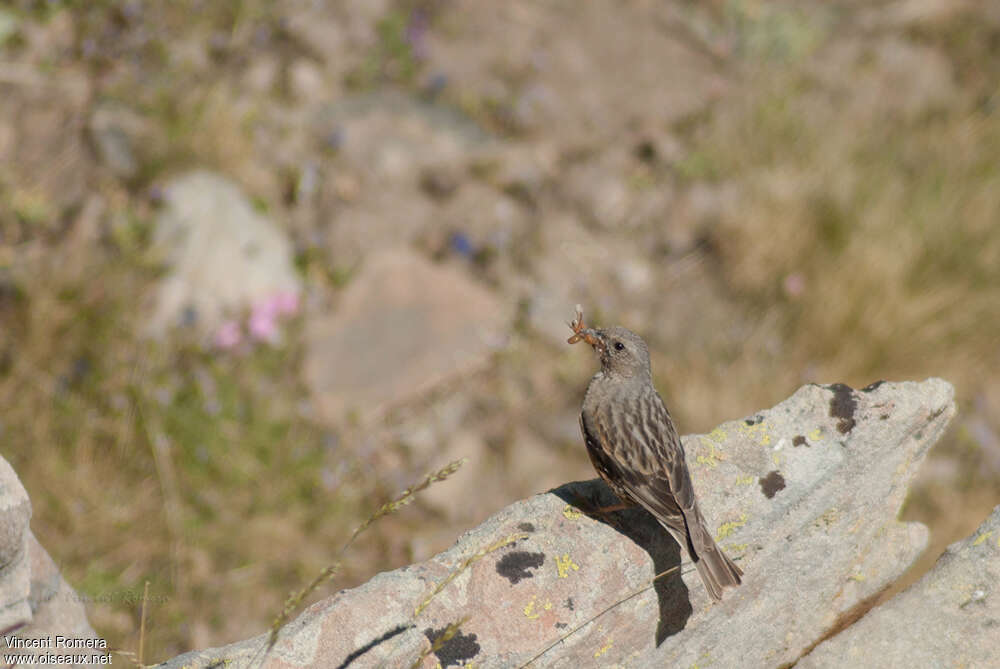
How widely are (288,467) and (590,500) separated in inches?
A: 116

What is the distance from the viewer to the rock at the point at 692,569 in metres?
3.08

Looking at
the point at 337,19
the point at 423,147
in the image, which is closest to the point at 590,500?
the point at 423,147

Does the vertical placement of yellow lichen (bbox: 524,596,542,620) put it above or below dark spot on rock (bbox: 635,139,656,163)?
below

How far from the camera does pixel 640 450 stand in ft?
12.5

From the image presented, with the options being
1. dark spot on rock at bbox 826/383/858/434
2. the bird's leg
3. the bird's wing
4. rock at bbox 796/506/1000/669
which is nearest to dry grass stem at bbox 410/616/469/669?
the bird's leg

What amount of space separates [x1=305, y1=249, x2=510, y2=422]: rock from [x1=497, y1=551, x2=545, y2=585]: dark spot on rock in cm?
338

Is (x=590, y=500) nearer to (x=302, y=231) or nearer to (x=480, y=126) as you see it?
(x=302, y=231)

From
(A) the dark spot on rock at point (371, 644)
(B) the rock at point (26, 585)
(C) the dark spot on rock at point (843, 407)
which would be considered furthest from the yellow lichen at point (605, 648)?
(B) the rock at point (26, 585)

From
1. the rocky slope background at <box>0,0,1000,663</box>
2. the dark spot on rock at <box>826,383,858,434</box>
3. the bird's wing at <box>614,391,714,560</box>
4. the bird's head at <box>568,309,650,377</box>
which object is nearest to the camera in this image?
the bird's wing at <box>614,391,714,560</box>

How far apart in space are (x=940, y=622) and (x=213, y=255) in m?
5.43

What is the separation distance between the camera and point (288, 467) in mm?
6145

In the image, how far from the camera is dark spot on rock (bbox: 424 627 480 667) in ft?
10.1

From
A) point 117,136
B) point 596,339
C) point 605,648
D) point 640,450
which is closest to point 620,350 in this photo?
point 596,339

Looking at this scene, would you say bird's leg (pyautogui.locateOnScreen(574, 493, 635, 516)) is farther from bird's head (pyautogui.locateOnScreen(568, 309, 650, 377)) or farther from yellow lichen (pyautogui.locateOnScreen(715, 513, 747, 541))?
bird's head (pyautogui.locateOnScreen(568, 309, 650, 377))
